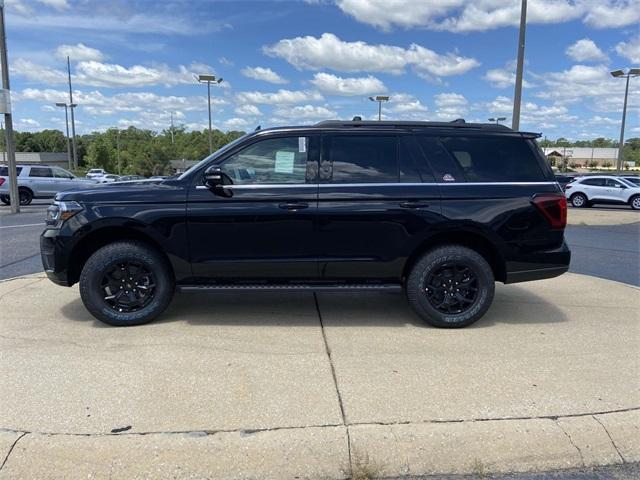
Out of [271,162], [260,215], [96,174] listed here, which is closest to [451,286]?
[260,215]

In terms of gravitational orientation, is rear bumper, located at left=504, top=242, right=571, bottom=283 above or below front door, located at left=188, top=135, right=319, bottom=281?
below

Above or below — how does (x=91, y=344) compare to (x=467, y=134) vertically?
below

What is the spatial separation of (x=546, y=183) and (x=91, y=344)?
431 cm

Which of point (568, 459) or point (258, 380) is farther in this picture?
point (258, 380)

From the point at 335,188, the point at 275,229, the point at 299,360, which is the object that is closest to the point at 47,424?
the point at 299,360

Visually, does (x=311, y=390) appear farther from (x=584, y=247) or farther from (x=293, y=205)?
(x=584, y=247)

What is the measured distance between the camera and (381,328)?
4.81 meters

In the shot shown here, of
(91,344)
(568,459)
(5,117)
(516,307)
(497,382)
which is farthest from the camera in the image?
(5,117)

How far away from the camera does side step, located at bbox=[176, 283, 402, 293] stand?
4.71m

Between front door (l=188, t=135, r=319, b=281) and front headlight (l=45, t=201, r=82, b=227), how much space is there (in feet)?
3.35

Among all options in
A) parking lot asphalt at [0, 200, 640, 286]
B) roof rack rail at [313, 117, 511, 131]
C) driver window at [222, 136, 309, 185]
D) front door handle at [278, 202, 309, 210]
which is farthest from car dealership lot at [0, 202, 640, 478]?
parking lot asphalt at [0, 200, 640, 286]

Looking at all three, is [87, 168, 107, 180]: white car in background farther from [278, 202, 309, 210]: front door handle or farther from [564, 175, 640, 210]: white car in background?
[278, 202, 309, 210]: front door handle

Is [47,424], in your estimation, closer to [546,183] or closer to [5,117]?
[546,183]

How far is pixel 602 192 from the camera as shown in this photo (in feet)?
81.9
